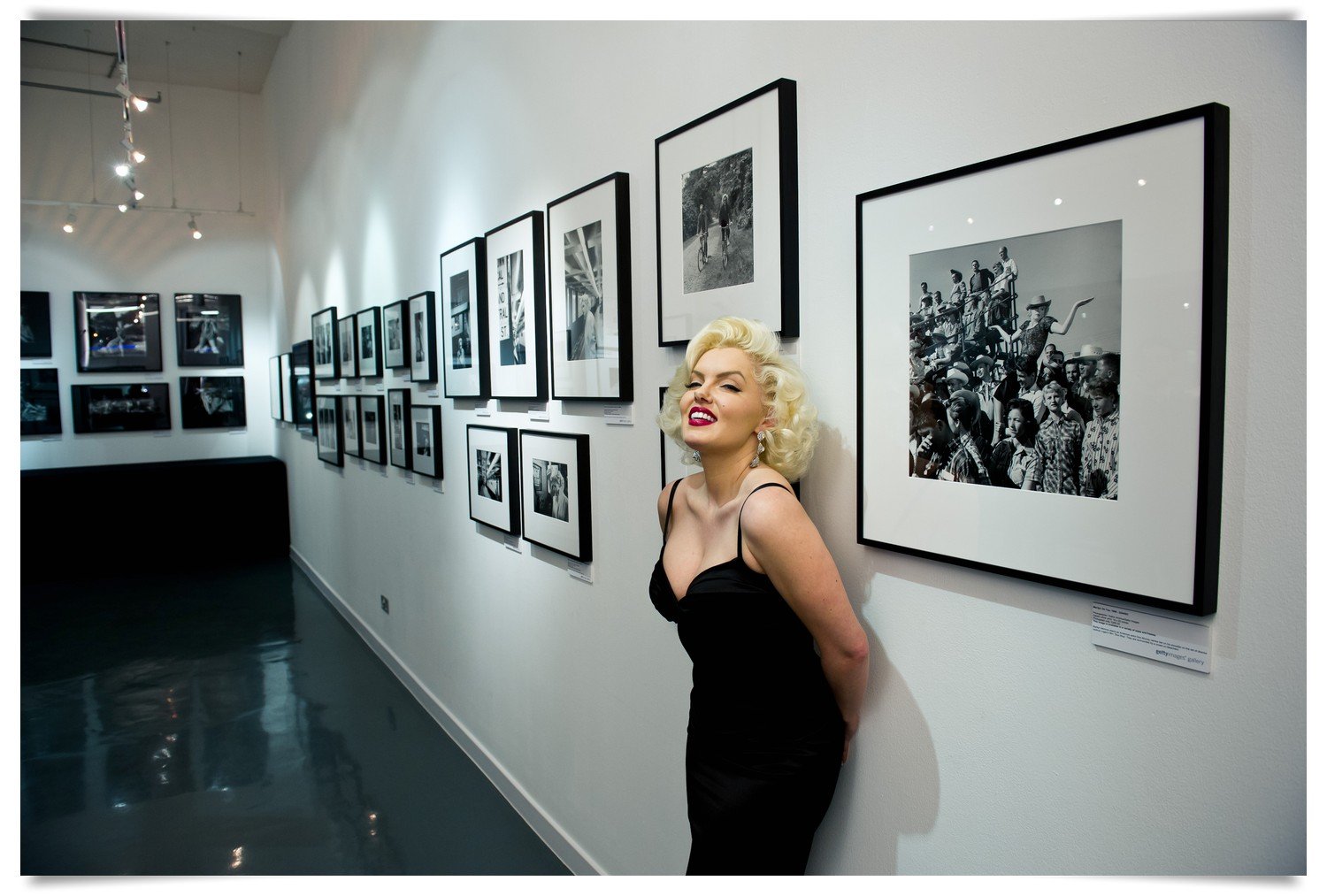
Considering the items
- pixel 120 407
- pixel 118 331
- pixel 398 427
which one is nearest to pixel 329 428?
pixel 398 427

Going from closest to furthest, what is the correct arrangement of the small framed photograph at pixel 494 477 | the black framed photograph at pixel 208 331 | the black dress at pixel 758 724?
the black dress at pixel 758 724 → the small framed photograph at pixel 494 477 → the black framed photograph at pixel 208 331

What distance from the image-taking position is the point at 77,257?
1018 cm

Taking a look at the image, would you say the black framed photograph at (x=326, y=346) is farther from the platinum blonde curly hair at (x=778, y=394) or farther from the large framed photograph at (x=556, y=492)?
the platinum blonde curly hair at (x=778, y=394)

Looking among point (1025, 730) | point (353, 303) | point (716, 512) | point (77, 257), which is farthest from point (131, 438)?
point (1025, 730)

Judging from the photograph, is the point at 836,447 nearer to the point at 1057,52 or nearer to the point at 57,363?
the point at 1057,52

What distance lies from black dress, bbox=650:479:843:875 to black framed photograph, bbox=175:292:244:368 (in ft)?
36.0

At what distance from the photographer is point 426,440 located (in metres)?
5.10

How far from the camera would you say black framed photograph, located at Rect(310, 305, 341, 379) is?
23.8 feet

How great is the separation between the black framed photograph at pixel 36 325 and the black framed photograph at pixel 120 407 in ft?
1.91

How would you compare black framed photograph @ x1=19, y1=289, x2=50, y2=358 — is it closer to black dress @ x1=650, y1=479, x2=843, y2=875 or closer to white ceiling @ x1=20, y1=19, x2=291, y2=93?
white ceiling @ x1=20, y1=19, x2=291, y2=93

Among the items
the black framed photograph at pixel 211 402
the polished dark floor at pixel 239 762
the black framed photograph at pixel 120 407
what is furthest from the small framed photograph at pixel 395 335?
the black framed photograph at pixel 120 407

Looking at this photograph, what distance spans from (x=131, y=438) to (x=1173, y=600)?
1213cm

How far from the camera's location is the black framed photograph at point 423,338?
486 cm

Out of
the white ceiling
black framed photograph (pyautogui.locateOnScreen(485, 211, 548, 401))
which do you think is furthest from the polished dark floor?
the white ceiling
